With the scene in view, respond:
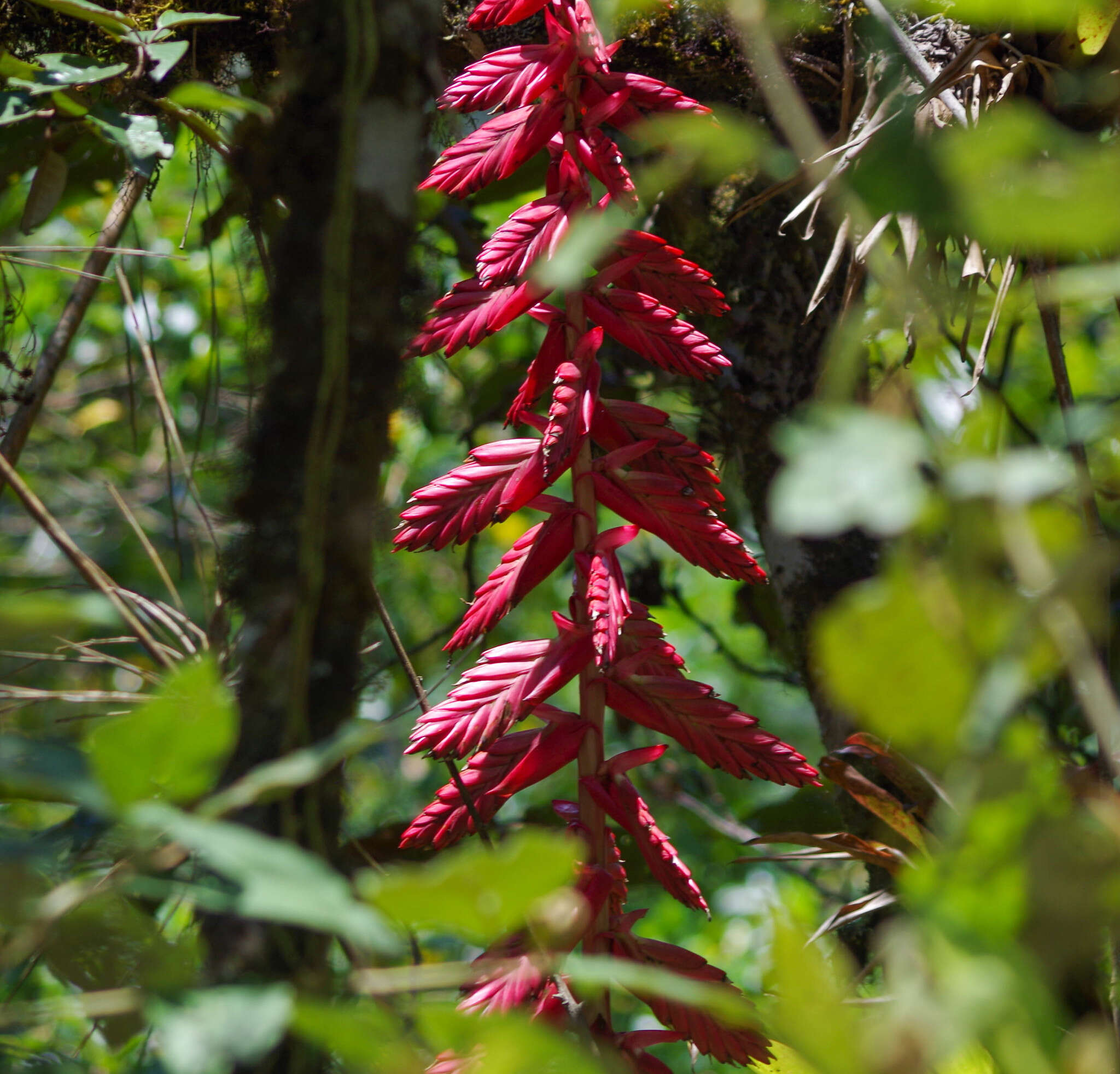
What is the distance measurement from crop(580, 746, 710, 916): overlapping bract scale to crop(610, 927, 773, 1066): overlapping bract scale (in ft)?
0.10

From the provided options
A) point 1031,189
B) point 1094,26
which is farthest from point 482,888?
point 1094,26

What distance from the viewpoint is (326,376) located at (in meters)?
0.34

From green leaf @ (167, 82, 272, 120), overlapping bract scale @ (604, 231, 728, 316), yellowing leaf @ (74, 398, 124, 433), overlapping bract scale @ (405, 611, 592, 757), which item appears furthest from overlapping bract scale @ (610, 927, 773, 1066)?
yellowing leaf @ (74, 398, 124, 433)

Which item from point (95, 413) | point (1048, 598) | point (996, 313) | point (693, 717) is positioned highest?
point (1048, 598)

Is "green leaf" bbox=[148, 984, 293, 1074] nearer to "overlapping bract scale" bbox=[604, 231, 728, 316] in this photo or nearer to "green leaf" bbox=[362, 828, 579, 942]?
A: "green leaf" bbox=[362, 828, 579, 942]

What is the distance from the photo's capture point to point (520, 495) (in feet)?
1.54

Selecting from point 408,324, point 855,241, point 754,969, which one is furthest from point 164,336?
point 408,324

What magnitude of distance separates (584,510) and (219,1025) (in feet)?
1.04

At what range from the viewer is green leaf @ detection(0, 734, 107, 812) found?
7.6 inches

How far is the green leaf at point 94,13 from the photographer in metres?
0.51

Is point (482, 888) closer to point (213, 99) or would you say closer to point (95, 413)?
point (213, 99)

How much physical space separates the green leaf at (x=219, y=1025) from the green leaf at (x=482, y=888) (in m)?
0.04

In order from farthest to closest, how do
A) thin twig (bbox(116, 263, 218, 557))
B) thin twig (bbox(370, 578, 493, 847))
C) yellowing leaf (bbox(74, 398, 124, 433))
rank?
yellowing leaf (bbox(74, 398, 124, 433)), thin twig (bbox(116, 263, 218, 557)), thin twig (bbox(370, 578, 493, 847))

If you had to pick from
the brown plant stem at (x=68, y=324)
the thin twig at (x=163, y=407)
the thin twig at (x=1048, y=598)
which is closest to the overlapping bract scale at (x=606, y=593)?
the thin twig at (x=1048, y=598)
